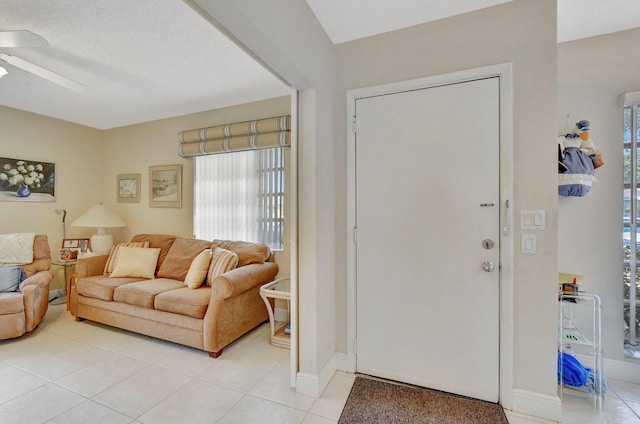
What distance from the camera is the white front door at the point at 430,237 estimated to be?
1.72m

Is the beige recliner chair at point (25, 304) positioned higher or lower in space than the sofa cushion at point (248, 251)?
lower

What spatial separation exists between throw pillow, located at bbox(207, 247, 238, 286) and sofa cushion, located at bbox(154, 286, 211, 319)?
0.20 metres

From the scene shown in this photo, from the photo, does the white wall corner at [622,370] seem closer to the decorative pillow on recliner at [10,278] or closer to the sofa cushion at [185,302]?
the sofa cushion at [185,302]

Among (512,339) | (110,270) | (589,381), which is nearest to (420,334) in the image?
(512,339)

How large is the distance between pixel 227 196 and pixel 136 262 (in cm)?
123

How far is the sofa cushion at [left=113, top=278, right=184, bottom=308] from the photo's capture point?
2543 mm

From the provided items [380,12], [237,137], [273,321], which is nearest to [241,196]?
[237,137]

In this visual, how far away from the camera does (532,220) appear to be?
1644 millimetres

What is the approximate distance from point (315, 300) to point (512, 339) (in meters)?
1.21

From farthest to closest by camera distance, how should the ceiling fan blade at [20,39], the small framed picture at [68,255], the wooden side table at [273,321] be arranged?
the small framed picture at [68,255], the wooden side table at [273,321], the ceiling fan blade at [20,39]

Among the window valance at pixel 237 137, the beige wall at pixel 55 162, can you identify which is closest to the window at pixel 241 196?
the window valance at pixel 237 137

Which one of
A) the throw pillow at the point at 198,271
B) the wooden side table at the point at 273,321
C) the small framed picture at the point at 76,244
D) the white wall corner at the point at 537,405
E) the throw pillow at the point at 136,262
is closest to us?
the white wall corner at the point at 537,405

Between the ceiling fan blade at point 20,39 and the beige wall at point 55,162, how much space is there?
8.23 feet

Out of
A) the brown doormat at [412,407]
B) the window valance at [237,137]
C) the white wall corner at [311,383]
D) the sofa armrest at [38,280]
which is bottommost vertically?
the brown doormat at [412,407]
